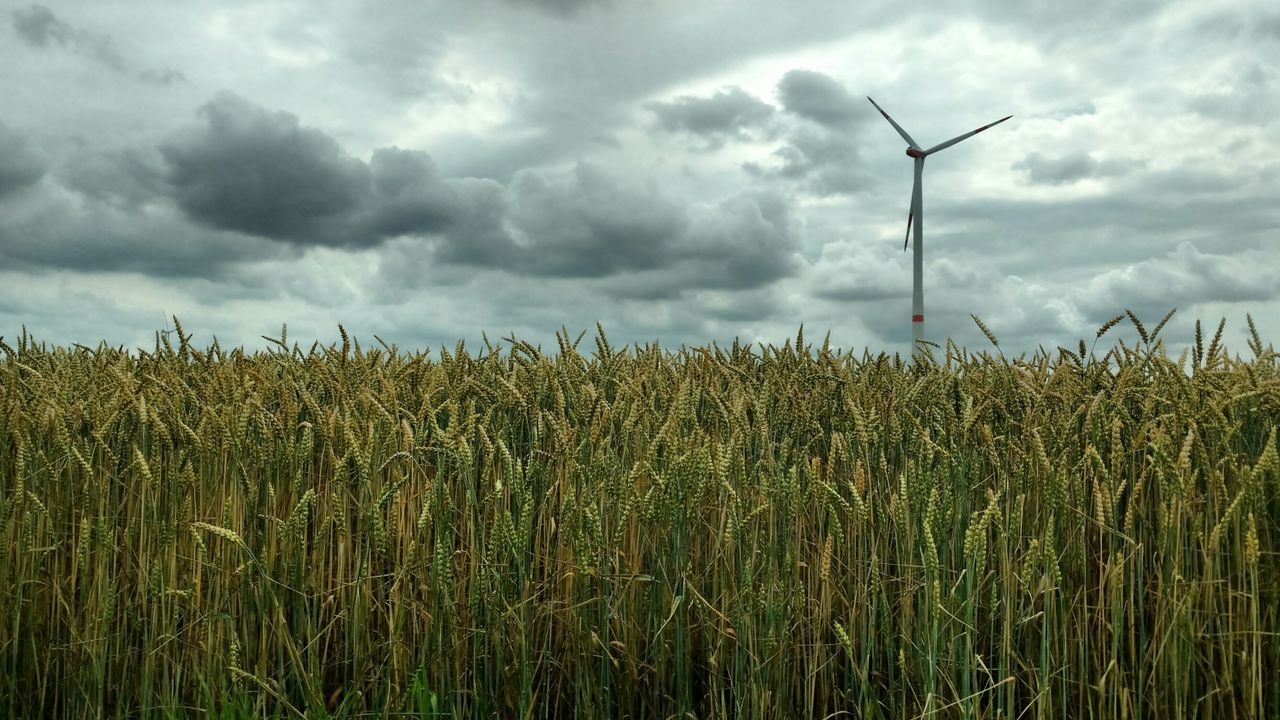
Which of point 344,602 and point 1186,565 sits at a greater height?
point 1186,565

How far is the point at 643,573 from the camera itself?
377cm

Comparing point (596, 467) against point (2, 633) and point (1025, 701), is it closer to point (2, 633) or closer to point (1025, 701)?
point (1025, 701)

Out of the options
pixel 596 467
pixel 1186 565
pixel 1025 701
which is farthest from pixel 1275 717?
pixel 596 467

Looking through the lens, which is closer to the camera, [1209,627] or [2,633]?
[1209,627]

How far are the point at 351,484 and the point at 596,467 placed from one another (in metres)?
1.50

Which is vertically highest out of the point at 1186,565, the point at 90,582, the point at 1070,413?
the point at 1070,413

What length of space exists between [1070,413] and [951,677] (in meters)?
1.78

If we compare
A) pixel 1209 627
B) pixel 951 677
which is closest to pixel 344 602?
pixel 951 677

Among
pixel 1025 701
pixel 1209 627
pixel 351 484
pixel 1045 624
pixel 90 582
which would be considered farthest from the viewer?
pixel 351 484

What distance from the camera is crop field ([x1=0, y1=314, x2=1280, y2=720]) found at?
3.17m

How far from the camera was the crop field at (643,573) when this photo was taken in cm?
317

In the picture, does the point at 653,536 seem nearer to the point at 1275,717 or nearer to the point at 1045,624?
the point at 1045,624

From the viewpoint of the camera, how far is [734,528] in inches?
124

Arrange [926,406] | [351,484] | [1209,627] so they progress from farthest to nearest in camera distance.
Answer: [926,406] < [351,484] < [1209,627]
